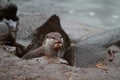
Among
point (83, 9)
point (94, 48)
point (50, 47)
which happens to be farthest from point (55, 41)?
point (83, 9)

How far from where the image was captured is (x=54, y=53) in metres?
5.11

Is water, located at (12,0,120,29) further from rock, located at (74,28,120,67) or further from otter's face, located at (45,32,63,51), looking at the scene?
otter's face, located at (45,32,63,51)

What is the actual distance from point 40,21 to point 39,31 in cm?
37

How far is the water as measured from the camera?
38.0 feet

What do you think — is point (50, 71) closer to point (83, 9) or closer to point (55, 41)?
point (55, 41)

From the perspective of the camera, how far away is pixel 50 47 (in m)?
5.09

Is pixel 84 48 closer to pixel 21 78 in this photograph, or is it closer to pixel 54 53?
pixel 54 53

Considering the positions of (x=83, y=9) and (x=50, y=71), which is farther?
(x=83, y=9)

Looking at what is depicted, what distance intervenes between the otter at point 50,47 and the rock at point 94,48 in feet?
1.08

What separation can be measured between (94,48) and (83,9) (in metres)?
7.93

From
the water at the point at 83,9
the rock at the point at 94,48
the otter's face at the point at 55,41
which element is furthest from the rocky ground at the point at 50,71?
the water at the point at 83,9

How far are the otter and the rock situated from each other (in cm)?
33

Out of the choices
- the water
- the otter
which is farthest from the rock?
the water

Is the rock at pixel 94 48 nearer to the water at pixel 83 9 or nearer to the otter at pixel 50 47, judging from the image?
the otter at pixel 50 47
